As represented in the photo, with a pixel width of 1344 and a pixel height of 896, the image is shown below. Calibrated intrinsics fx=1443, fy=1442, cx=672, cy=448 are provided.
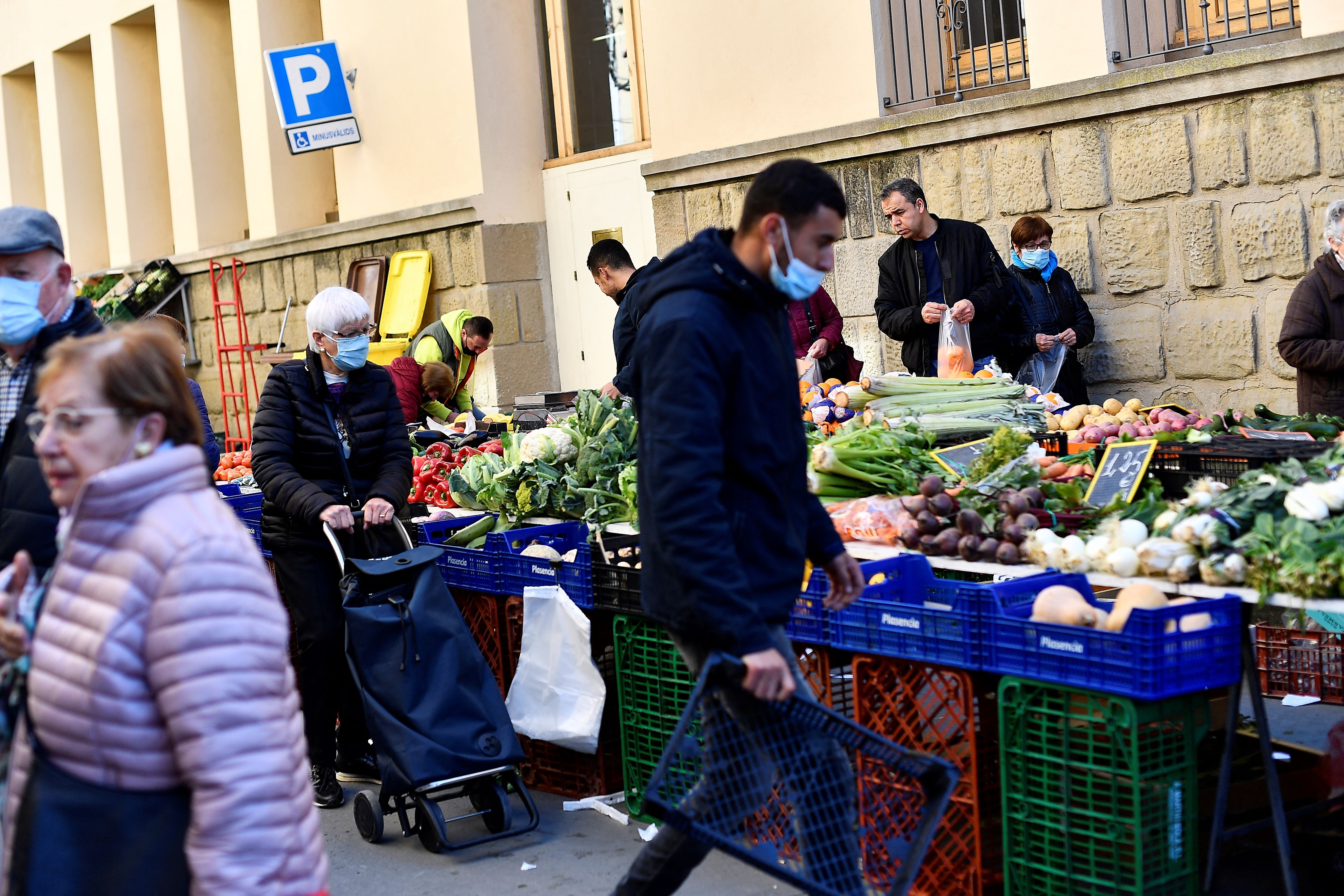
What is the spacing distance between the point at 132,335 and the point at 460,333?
28.6 ft

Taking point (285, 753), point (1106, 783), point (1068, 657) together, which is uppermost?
point (285, 753)

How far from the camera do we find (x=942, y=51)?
9.77 meters

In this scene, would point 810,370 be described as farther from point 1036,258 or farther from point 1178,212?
point 1178,212

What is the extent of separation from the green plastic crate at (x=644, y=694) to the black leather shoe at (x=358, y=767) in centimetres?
122

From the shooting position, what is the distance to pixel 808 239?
323 cm

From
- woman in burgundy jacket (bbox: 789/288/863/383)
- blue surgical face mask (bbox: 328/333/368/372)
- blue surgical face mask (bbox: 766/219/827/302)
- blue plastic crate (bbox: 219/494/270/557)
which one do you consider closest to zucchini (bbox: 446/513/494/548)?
blue surgical face mask (bbox: 328/333/368/372)

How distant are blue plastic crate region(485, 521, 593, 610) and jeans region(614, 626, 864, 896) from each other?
2186mm

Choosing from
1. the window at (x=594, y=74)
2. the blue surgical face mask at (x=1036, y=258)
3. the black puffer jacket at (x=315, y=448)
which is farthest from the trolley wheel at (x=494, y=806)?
the window at (x=594, y=74)

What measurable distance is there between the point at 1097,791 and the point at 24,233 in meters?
3.00

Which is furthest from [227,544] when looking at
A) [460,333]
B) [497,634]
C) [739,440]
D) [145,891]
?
[460,333]

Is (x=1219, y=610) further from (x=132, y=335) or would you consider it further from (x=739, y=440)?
(x=132, y=335)

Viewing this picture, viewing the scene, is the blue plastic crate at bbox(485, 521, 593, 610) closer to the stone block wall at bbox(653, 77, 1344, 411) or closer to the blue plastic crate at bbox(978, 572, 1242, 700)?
the blue plastic crate at bbox(978, 572, 1242, 700)

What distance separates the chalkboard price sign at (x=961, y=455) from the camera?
5.71 m

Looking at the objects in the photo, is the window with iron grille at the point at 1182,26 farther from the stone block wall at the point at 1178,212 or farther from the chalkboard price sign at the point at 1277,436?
the chalkboard price sign at the point at 1277,436
